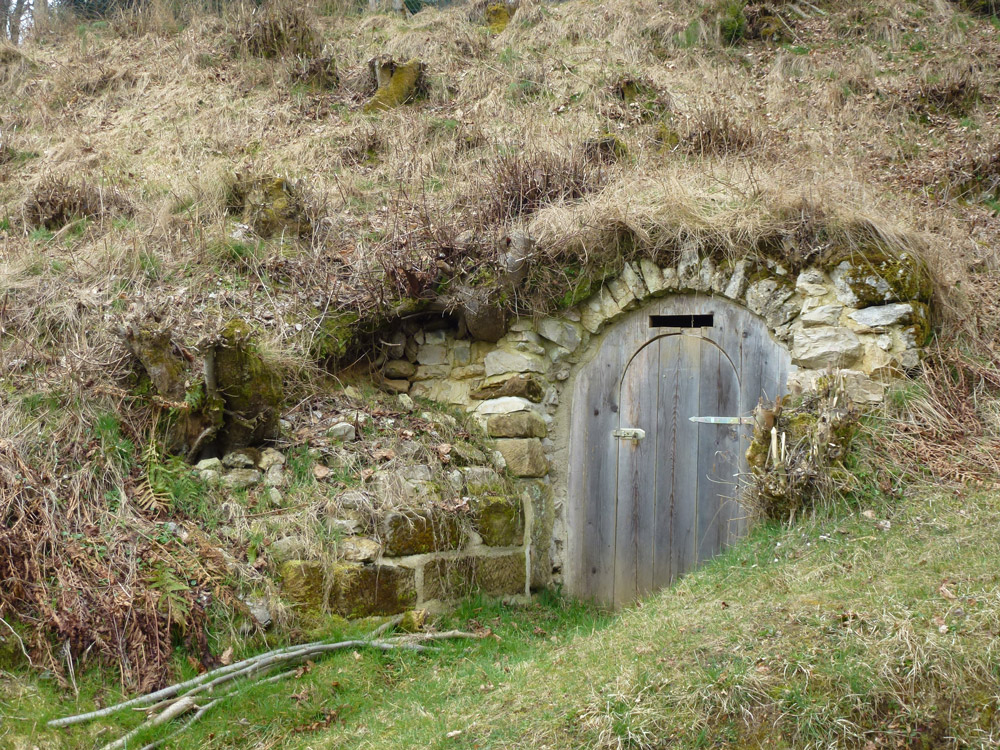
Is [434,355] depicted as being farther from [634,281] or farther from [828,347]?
[828,347]

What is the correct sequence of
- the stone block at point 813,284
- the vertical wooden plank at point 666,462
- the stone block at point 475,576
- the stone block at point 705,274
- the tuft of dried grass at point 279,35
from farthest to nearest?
1. the tuft of dried grass at point 279,35
2. the vertical wooden plank at point 666,462
3. the stone block at point 705,274
4. the stone block at point 813,284
5. the stone block at point 475,576

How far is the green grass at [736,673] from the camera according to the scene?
2768 mm

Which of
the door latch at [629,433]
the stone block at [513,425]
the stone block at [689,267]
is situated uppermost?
the stone block at [689,267]

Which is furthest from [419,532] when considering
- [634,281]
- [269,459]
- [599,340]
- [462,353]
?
[634,281]

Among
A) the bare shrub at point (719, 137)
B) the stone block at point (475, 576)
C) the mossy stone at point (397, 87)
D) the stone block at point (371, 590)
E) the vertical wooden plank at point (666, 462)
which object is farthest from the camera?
the mossy stone at point (397, 87)

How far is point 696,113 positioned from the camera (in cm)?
748

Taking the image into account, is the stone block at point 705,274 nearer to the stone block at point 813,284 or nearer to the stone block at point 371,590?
the stone block at point 813,284

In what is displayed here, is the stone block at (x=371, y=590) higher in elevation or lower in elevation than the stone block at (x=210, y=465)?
lower

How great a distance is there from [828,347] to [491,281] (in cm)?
210

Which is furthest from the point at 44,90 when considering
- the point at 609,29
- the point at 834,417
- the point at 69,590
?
the point at 834,417

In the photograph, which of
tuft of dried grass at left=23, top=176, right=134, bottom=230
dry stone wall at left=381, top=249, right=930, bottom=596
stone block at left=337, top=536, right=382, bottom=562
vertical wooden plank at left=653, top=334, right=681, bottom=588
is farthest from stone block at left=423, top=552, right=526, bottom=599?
tuft of dried grass at left=23, top=176, right=134, bottom=230

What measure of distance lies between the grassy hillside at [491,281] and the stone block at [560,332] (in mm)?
150

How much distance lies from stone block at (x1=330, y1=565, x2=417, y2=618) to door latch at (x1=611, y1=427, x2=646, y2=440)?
1706 mm

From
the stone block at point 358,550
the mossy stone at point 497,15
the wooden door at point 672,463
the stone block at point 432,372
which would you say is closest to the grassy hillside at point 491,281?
the stone block at point 358,550
